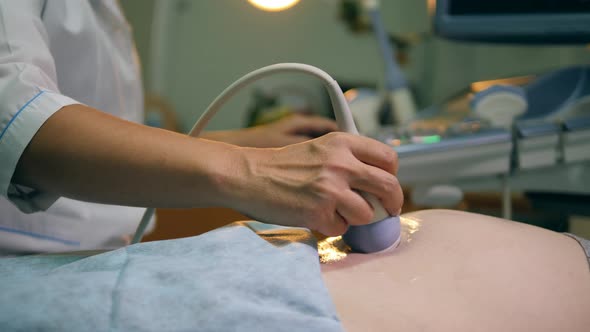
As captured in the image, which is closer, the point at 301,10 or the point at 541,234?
the point at 541,234

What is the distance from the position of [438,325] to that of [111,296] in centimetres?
23

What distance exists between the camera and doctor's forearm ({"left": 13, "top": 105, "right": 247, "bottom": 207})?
0.40 m

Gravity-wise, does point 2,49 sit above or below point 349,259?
above

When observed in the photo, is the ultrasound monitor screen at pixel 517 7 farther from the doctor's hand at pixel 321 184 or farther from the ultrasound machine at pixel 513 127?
the doctor's hand at pixel 321 184

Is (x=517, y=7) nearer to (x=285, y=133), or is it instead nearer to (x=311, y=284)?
(x=285, y=133)

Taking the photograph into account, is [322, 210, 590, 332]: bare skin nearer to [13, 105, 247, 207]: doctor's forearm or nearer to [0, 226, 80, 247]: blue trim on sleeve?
[13, 105, 247, 207]: doctor's forearm

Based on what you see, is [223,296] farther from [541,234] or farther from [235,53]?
[235,53]

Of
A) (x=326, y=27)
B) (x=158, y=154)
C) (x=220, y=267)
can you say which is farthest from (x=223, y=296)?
(x=326, y=27)

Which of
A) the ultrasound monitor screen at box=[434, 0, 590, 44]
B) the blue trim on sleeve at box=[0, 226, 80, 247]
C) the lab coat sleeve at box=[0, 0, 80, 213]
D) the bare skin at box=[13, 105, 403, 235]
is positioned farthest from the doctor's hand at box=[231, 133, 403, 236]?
the ultrasound monitor screen at box=[434, 0, 590, 44]

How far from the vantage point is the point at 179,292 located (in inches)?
12.8

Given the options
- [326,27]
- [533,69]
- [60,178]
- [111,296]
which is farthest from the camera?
[326,27]

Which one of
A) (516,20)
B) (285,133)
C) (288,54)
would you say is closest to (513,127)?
(516,20)

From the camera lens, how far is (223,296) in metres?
0.32

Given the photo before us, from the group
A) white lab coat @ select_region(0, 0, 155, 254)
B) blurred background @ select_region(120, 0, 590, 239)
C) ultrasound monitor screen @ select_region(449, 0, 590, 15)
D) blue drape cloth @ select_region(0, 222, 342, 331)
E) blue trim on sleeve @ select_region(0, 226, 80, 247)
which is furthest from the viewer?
blurred background @ select_region(120, 0, 590, 239)
